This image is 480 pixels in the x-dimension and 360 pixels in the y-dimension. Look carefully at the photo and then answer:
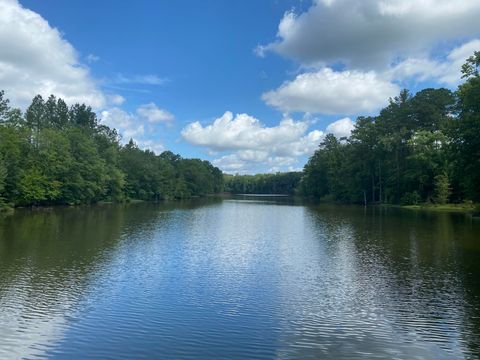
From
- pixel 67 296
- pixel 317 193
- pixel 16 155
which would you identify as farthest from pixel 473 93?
pixel 317 193

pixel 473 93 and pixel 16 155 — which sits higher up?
pixel 473 93

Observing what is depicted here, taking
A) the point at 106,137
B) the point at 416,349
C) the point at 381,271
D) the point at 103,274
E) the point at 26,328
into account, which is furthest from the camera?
the point at 106,137

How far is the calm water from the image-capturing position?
1128cm

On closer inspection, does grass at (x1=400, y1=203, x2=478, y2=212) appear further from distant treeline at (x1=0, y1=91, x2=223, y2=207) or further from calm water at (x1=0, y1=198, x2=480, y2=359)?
distant treeline at (x1=0, y1=91, x2=223, y2=207)

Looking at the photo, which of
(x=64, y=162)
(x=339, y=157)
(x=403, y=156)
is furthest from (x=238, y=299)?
(x=339, y=157)

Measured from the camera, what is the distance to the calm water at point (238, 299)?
1128 centimetres

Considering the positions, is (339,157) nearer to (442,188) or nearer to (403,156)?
(403,156)

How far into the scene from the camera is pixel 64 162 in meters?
74.5

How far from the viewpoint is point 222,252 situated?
26969mm

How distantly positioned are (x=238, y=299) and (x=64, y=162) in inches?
2607

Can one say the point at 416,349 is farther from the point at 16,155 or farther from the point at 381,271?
the point at 16,155

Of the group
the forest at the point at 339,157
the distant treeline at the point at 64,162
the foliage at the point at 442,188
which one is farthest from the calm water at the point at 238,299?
the foliage at the point at 442,188

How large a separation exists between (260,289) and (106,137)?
91369mm

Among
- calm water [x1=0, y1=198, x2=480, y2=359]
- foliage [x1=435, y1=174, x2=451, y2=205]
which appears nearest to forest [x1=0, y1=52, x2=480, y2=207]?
foliage [x1=435, y1=174, x2=451, y2=205]
